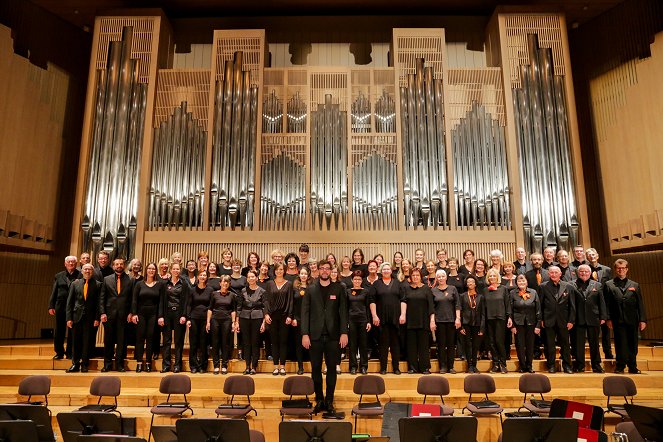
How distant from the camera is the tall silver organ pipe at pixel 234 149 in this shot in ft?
27.7

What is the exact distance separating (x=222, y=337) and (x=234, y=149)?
11.6 feet

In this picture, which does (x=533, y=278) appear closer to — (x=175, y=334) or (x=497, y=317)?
(x=497, y=317)

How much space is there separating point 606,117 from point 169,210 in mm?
7448

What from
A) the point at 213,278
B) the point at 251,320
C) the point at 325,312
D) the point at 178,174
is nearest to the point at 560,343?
the point at 325,312

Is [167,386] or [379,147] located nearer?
[167,386]

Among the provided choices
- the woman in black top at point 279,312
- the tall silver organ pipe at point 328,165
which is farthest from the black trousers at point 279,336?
the tall silver organ pipe at point 328,165

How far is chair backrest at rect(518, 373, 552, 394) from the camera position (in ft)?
16.5

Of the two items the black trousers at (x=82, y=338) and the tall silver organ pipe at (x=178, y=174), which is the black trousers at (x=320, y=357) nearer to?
the black trousers at (x=82, y=338)

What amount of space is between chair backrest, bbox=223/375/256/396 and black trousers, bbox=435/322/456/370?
232 centimetres

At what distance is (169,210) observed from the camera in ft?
27.8

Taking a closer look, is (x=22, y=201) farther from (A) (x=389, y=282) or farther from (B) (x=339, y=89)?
(A) (x=389, y=282)

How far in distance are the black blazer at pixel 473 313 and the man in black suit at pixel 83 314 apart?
437 cm

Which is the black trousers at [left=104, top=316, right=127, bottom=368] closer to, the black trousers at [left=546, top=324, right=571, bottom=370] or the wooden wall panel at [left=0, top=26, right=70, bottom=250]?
the wooden wall panel at [left=0, top=26, right=70, bottom=250]

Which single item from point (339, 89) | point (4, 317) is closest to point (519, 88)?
point (339, 89)
